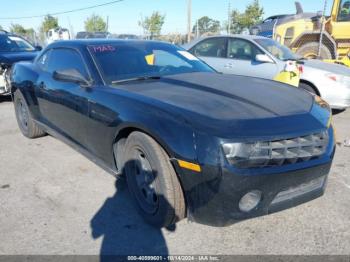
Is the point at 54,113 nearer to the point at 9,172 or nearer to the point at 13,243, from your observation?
the point at 9,172

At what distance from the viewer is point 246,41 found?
665 centimetres

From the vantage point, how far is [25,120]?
496 centimetres

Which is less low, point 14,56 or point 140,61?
point 140,61

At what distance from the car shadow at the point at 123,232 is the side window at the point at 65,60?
1.25 metres

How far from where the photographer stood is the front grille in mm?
2146

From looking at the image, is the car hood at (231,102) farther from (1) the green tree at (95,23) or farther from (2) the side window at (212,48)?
(1) the green tree at (95,23)

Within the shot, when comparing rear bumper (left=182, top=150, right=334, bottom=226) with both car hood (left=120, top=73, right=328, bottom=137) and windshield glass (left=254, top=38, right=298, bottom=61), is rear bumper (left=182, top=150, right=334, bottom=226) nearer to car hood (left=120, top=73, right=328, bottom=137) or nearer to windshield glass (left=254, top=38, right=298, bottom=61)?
car hood (left=120, top=73, right=328, bottom=137)

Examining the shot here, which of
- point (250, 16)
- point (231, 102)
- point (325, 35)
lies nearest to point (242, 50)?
point (325, 35)

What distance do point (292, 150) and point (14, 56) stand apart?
716cm

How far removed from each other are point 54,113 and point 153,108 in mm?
1871

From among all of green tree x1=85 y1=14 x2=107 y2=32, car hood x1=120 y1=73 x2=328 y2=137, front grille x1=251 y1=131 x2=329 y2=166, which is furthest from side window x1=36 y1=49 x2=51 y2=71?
green tree x1=85 y1=14 x2=107 y2=32

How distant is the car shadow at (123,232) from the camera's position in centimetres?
242

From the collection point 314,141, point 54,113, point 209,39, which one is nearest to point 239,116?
point 314,141

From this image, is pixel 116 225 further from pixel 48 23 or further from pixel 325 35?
pixel 48 23
